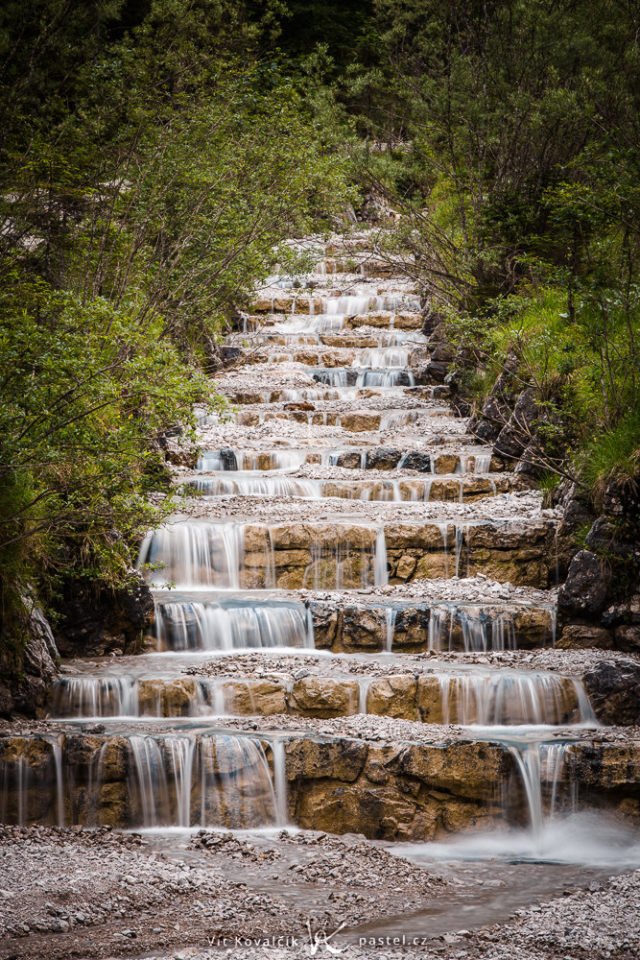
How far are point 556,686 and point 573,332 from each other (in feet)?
23.3

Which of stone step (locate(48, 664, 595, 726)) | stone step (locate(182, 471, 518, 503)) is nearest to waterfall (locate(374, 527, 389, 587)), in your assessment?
stone step (locate(182, 471, 518, 503))

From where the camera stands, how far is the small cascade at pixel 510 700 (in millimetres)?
9104

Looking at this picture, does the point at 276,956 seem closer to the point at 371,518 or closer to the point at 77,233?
the point at 371,518

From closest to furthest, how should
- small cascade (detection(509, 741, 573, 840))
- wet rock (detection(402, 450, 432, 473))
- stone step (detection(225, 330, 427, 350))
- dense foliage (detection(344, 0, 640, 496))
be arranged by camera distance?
small cascade (detection(509, 741, 573, 840)), dense foliage (detection(344, 0, 640, 496)), wet rock (detection(402, 450, 432, 473)), stone step (detection(225, 330, 427, 350))

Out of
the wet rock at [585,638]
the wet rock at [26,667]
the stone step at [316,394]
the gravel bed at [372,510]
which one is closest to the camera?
the wet rock at [26,667]

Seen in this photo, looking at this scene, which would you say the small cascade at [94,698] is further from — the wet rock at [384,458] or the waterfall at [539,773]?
the wet rock at [384,458]

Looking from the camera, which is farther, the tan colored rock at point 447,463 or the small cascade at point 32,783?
the tan colored rock at point 447,463

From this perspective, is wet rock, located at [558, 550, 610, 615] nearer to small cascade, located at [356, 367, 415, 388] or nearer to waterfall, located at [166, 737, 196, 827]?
waterfall, located at [166, 737, 196, 827]
